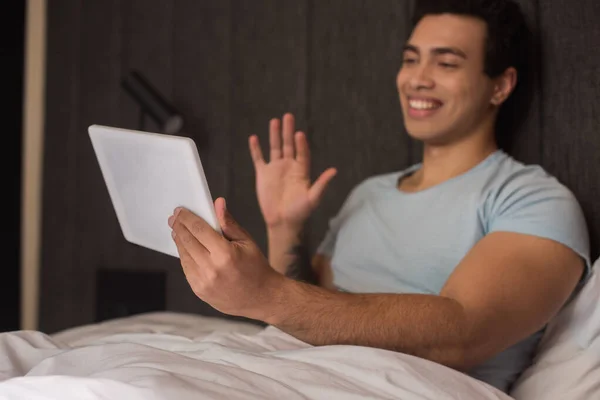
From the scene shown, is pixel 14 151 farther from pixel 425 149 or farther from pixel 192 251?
pixel 192 251

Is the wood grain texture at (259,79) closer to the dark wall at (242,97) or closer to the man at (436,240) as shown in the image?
the dark wall at (242,97)

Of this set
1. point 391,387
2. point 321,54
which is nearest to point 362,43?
point 321,54

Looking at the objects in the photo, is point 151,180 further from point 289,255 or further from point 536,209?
point 536,209

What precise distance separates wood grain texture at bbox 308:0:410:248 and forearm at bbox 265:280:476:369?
2.35ft

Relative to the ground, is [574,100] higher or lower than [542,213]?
higher

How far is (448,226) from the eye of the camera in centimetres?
134

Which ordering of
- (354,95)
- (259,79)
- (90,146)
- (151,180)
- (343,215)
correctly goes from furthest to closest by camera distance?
(90,146) → (259,79) → (354,95) → (343,215) → (151,180)

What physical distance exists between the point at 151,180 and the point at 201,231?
162 millimetres

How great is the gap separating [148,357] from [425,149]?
86 centimetres

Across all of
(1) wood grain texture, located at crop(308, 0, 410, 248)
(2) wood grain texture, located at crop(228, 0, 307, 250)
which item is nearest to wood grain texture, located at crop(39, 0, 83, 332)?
(2) wood grain texture, located at crop(228, 0, 307, 250)

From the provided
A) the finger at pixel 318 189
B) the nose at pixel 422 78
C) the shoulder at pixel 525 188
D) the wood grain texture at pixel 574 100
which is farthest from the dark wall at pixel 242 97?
the finger at pixel 318 189

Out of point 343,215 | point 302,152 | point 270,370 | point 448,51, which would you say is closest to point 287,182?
point 302,152

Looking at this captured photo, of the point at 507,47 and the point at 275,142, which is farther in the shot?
the point at 275,142

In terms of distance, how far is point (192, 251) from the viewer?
0.99m
